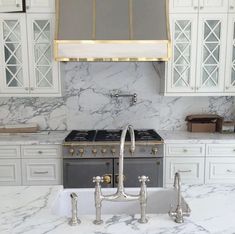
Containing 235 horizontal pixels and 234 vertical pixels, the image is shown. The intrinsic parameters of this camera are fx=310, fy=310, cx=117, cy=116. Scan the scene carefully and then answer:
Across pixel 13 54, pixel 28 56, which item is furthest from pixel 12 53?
pixel 28 56

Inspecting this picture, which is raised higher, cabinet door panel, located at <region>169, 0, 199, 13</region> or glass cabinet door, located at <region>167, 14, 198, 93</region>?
cabinet door panel, located at <region>169, 0, 199, 13</region>

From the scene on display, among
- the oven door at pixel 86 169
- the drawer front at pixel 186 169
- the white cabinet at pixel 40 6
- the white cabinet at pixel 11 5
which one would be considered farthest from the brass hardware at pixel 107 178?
the white cabinet at pixel 11 5

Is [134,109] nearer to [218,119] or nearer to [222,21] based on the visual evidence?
[218,119]

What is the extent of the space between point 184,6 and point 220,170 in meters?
1.72

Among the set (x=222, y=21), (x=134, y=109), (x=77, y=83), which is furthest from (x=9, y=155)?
(x=222, y=21)

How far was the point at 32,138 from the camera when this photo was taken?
3.21 metres

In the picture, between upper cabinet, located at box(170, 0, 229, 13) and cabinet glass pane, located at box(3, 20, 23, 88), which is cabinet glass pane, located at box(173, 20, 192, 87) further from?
cabinet glass pane, located at box(3, 20, 23, 88)

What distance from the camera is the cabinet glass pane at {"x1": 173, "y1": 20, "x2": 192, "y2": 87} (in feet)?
10.5

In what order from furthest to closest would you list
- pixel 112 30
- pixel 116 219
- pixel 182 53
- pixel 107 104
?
pixel 107 104 < pixel 182 53 < pixel 112 30 < pixel 116 219

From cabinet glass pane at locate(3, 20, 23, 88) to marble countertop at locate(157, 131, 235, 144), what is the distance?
1.66 meters

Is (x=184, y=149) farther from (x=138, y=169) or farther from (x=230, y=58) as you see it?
(x=230, y=58)

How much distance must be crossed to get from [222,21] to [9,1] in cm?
218

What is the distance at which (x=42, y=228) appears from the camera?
53.7 inches

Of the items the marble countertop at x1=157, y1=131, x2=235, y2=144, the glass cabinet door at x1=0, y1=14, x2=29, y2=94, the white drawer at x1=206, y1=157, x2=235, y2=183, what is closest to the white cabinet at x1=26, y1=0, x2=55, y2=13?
the glass cabinet door at x1=0, y1=14, x2=29, y2=94
